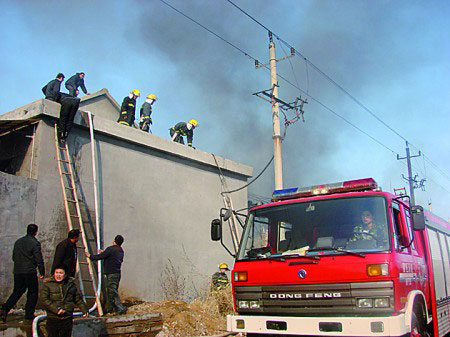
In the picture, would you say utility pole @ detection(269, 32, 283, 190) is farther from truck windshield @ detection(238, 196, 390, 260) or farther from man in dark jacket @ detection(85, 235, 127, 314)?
truck windshield @ detection(238, 196, 390, 260)

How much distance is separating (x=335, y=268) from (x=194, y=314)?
4197 mm

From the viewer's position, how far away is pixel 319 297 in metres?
5.31

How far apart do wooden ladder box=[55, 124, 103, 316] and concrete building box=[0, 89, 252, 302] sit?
0.52 ft

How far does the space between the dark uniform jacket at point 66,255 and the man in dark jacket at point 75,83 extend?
756cm

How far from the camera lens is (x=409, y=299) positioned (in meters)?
5.34

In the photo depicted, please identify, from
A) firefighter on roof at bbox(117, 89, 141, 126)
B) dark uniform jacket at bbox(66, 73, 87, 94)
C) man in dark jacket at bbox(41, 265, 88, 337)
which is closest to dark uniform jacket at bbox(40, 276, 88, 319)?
man in dark jacket at bbox(41, 265, 88, 337)

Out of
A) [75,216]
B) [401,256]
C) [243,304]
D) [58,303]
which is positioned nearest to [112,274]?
[75,216]

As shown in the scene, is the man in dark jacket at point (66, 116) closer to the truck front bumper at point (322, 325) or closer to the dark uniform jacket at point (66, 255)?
the dark uniform jacket at point (66, 255)

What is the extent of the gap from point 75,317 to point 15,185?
9.33ft

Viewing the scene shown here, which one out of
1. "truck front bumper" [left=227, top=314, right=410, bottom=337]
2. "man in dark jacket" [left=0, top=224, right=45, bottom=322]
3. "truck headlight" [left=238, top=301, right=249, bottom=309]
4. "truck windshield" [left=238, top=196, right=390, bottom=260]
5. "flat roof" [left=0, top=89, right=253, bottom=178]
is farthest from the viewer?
"flat roof" [left=0, top=89, right=253, bottom=178]

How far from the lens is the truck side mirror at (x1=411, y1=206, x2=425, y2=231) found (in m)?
5.55

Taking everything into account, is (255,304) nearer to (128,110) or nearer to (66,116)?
(66,116)

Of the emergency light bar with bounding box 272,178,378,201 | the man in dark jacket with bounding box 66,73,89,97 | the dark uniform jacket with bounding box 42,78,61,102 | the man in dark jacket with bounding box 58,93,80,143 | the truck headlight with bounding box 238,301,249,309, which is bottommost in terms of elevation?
the truck headlight with bounding box 238,301,249,309

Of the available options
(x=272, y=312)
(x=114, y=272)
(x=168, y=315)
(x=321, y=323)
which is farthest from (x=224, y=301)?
(x=321, y=323)
